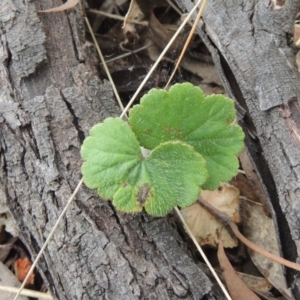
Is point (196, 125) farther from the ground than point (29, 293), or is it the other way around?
point (196, 125)

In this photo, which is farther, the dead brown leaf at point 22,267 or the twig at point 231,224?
the dead brown leaf at point 22,267

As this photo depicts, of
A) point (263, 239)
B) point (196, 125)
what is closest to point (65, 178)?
point (196, 125)

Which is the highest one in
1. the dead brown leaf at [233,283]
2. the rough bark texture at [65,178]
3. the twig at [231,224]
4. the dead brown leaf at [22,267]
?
the rough bark texture at [65,178]

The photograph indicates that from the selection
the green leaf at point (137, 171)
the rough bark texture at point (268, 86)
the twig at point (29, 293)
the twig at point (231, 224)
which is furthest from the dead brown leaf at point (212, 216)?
the twig at point (29, 293)

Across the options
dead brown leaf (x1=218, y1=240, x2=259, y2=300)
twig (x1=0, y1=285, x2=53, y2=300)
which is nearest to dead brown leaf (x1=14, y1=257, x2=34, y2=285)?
twig (x1=0, y1=285, x2=53, y2=300)

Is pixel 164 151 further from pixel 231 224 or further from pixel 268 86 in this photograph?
pixel 231 224

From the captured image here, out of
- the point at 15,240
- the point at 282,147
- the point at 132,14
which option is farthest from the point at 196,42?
the point at 15,240

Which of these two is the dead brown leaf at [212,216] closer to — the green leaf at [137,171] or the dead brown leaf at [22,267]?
the green leaf at [137,171]
